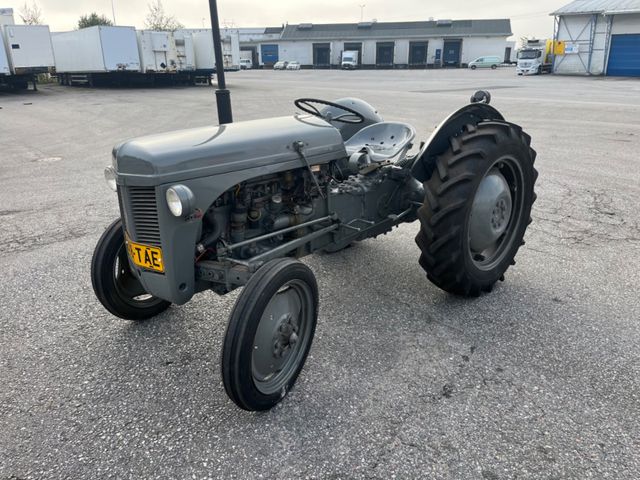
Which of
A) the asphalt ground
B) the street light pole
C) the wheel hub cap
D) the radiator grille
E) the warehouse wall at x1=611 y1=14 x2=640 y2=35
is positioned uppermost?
the warehouse wall at x1=611 y1=14 x2=640 y2=35

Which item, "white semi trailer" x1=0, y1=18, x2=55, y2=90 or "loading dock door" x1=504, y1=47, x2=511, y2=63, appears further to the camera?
"loading dock door" x1=504, y1=47, x2=511, y2=63

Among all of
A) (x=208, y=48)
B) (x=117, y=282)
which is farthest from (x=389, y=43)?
(x=117, y=282)

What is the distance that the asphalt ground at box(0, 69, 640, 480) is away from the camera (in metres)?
2.17

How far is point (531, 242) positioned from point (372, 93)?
1568 centimetres

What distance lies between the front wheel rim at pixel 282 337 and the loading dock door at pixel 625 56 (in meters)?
37.1

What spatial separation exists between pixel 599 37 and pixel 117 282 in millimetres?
37644

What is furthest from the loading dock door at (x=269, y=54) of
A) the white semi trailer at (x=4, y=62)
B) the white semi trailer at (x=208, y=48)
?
the white semi trailer at (x=4, y=62)

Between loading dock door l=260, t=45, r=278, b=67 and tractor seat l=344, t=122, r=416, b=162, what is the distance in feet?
214

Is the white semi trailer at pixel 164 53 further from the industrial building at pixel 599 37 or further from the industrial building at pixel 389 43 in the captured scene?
the industrial building at pixel 389 43

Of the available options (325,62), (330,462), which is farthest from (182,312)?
(325,62)

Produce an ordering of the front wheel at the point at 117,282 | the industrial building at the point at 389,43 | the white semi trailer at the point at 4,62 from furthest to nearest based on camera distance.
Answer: the industrial building at the point at 389,43
the white semi trailer at the point at 4,62
the front wheel at the point at 117,282

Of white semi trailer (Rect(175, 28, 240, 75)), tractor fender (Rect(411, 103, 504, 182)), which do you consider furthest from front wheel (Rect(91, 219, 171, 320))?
white semi trailer (Rect(175, 28, 240, 75))

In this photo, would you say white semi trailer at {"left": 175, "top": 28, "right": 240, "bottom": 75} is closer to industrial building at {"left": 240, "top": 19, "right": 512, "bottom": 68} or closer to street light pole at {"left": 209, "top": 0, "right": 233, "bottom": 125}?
street light pole at {"left": 209, "top": 0, "right": 233, "bottom": 125}

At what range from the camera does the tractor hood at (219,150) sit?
2381mm
